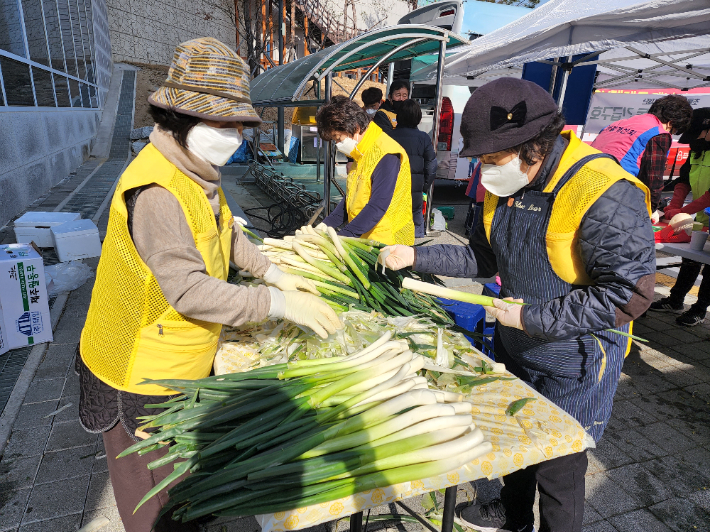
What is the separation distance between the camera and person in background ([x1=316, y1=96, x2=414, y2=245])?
128 inches

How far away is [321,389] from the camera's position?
1.46 meters

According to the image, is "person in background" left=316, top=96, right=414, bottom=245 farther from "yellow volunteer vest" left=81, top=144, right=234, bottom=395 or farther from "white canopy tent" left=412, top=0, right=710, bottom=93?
"white canopy tent" left=412, top=0, right=710, bottom=93

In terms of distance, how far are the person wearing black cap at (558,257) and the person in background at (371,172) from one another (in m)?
1.28

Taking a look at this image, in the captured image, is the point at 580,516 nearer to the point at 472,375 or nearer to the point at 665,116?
the point at 472,375

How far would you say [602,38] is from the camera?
16.4 feet

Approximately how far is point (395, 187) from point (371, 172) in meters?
0.22

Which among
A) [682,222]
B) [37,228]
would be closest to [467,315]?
[682,222]

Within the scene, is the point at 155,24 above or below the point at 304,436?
above

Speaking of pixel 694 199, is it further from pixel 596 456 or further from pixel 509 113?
pixel 509 113

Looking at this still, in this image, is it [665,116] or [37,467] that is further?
[665,116]

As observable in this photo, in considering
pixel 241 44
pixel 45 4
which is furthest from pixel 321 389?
pixel 241 44

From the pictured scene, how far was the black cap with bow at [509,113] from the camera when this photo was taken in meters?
1.56

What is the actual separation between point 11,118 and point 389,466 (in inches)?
280

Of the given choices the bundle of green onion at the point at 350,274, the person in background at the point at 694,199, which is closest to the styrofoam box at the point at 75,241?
the bundle of green onion at the point at 350,274
